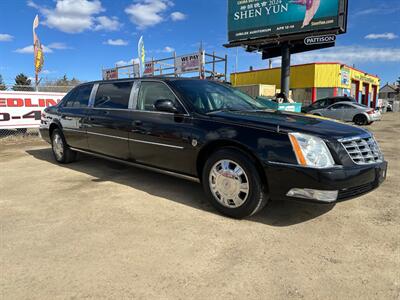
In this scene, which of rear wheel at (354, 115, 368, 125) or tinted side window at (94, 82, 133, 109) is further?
rear wheel at (354, 115, 368, 125)

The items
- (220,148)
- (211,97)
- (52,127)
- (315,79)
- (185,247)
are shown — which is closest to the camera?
(185,247)

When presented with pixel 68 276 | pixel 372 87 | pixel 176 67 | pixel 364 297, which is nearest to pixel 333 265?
pixel 364 297

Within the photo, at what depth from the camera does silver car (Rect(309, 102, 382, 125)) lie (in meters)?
17.6

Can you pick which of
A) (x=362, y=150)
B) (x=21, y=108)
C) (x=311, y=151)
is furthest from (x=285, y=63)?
(x=311, y=151)

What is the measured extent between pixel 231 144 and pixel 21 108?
357 inches

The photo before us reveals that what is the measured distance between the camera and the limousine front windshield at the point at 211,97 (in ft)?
13.7

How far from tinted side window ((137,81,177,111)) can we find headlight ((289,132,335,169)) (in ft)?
5.87

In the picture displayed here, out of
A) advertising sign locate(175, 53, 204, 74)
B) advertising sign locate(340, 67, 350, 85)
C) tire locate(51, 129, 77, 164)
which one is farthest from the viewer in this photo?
advertising sign locate(340, 67, 350, 85)

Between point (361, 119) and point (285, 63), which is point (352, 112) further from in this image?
point (285, 63)

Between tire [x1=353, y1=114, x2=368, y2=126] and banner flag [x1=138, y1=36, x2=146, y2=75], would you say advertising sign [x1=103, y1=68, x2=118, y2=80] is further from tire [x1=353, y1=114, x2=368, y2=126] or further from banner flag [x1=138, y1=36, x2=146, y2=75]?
tire [x1=353, y1=114, x2=368, y2=126]

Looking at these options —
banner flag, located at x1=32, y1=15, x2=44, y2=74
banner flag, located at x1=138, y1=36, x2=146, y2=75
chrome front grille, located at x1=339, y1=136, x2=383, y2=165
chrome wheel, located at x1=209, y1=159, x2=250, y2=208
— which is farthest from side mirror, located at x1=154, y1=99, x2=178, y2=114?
banner flag, located at x1=138, y1=36, x2=146, y2=75

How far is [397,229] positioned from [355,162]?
34.5 inches

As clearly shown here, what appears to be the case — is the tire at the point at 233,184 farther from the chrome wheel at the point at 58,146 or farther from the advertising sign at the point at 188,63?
the advertising sign at the point at 188,63

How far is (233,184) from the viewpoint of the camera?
3561mm
